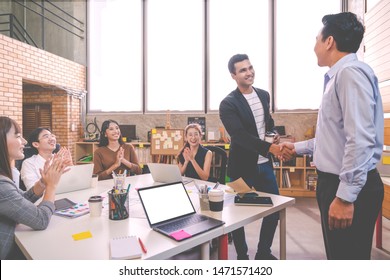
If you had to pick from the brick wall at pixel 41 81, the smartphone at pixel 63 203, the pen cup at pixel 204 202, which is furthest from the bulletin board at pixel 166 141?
the pen cup at pixel 204 202

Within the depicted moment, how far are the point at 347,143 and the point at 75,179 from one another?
72.2 inches

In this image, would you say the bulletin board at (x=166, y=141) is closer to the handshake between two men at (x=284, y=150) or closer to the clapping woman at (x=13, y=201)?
the handshake between two men at (x=284, y=150)

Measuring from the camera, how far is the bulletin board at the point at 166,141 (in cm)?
479

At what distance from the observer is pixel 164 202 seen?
1.44 metres

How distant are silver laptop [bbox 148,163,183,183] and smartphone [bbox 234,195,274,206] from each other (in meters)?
0.60

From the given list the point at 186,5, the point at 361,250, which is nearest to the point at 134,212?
the point at 361,250

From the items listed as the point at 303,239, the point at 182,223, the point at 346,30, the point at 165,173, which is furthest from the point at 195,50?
the point at 182,223

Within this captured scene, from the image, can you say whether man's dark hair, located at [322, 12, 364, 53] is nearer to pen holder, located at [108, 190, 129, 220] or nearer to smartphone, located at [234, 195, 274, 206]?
smartphone, located at [234, 195, 274, 206]

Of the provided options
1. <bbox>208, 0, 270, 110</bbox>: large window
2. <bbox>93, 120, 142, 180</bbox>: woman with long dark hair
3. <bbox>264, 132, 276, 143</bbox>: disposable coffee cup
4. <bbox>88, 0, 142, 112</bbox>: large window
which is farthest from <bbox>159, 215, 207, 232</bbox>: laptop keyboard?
<bbox>88, 0, 142, 112</bbox>: large window

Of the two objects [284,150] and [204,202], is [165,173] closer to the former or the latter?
[204,202]

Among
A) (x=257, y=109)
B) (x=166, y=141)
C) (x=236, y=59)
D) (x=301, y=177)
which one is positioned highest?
(x=236, y=59)

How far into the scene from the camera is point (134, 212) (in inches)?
62.1

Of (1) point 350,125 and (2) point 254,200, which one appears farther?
(2) point 254,200

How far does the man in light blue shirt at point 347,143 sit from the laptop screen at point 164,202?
2.22 feet
